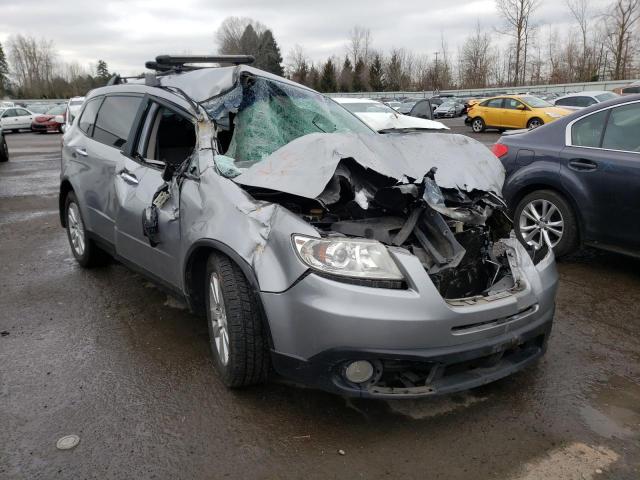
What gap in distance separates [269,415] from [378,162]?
1.49 metres

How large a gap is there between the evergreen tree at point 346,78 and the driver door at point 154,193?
7238cm

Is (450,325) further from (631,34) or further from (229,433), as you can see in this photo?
(631,34)

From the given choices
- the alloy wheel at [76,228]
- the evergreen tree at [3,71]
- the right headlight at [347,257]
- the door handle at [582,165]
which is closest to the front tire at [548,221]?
the door handle at [582,165]

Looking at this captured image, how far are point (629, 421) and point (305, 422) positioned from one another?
1646mm

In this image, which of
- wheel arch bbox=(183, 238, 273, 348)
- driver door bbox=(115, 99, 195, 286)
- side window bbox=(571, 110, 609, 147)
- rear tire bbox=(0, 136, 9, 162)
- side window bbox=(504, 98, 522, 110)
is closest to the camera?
wheel arch bbox=(183, 238, 273, 348)

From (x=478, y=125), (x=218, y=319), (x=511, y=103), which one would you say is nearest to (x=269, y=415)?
(x=218, y=319)

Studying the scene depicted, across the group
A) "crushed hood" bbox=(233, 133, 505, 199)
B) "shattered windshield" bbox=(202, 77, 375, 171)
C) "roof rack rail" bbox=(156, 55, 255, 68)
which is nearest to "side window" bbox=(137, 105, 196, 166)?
"shattered windshield" bbox=(202, 77, 375, 171)

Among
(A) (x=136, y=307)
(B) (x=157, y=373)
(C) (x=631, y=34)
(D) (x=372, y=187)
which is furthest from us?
(C) (x=631, y=34)

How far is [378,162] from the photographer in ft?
9.95

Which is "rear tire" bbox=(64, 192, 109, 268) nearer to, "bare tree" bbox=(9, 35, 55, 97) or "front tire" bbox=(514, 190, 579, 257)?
"front tire" bbox=(514, 190, 579, 257)

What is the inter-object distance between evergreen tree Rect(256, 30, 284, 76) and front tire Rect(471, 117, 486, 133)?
51.2 metres

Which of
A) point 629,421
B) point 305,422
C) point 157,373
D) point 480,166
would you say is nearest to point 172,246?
point 157,373

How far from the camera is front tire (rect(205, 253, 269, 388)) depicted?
2730 mm

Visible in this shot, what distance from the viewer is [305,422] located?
278 centimetres
